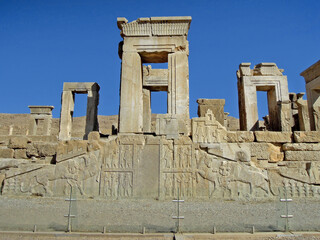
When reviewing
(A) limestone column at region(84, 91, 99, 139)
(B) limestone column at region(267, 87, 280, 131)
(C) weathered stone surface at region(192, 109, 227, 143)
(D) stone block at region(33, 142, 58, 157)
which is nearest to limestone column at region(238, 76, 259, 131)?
(B) limestone column at region(267, 87, 280, 131)

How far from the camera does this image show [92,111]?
1126cm

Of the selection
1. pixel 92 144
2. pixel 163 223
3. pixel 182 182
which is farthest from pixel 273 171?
pixel 92 144

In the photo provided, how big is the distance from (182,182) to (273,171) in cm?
227

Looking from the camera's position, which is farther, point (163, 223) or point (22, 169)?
point (22, 169)

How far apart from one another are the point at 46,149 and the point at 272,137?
6181mm

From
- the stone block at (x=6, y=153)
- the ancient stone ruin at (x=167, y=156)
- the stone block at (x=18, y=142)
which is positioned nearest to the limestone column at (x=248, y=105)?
the ancient stone ruin at (x=167, y=156)

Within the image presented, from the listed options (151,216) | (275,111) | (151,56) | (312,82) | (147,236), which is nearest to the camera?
(147,236)

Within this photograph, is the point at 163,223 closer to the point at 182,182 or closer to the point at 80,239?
the point at 80,239

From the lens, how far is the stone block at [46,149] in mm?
7672

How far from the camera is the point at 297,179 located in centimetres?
674

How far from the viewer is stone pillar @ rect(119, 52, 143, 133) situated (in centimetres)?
745

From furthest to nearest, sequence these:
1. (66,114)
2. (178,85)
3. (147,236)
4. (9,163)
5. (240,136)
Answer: (66,114) < (178,85) < (9,163) < (240,136) < (147,236)

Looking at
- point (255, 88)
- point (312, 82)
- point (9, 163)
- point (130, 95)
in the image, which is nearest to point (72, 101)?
point (9, 163)

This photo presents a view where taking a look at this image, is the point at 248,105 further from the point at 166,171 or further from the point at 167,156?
the point at 166,171
